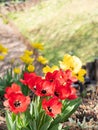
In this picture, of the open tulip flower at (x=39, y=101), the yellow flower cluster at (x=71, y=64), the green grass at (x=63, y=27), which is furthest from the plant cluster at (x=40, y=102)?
the green grass at (x=63, y=27)

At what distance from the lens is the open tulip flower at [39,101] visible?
249 centimetres

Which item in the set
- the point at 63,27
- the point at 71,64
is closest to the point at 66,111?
the point at 71,64

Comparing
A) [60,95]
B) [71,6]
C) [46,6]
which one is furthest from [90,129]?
[46,6]

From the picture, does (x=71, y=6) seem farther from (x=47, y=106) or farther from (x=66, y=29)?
(x=47, y=106)

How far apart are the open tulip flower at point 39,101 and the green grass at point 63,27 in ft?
19.5

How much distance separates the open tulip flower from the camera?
2.49 meters

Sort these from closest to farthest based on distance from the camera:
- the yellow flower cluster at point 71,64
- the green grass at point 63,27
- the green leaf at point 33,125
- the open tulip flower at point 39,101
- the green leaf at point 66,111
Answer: the open tulip flower at point 39,101 < the green leaf at point 33,125 < the green leaf at point 66,111 < the yellow flower cluster at point 71,64 < the green grass at point 63,27

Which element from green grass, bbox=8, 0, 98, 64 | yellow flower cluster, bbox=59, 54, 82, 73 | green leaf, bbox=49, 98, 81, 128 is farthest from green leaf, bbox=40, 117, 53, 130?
green grass, bbox=8, 0, 98, 64

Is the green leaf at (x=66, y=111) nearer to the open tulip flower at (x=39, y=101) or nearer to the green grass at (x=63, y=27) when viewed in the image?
the open tulip flower at (x=39, y=101)

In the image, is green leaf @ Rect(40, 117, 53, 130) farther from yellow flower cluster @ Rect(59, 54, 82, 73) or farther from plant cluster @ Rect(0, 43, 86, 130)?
yellow flower cluster @ Rect(59, 54, 82, 73)

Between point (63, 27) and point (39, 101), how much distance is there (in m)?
8.84

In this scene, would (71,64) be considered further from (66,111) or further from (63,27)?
(63,27)

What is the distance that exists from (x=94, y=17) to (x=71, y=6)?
6.99ft

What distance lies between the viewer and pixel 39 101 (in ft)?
9.23
